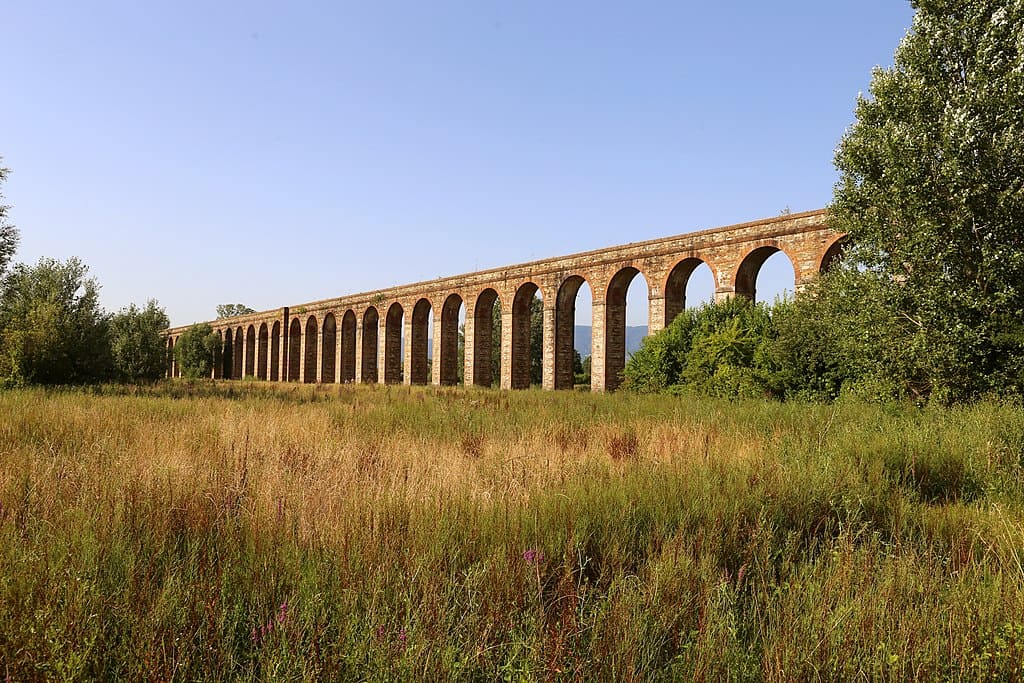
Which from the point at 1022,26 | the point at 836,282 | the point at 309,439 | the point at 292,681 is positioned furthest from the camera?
the point at 836,282

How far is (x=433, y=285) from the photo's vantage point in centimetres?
3341

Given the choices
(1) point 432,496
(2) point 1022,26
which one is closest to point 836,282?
(2) point 1022,26

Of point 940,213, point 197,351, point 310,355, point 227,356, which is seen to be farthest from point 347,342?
point 940,213

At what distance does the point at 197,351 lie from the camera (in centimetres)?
5559

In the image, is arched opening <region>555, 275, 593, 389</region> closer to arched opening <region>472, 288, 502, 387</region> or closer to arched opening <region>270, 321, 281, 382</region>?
arched opening <region>472, 288, 502, 387</region>

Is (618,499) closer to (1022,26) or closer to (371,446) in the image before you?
(371,446)

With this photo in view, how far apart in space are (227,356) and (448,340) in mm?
32883

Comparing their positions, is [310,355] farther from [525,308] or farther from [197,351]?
[525,308]

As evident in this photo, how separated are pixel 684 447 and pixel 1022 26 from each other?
328 inches

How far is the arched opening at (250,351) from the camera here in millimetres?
52812

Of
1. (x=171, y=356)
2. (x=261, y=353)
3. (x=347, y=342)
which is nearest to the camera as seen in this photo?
(x=347, y=342)

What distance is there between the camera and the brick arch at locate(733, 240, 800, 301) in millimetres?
19125

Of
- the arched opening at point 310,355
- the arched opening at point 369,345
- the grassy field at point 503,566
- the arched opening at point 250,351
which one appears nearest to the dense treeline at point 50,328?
the grassy field at point 503,566

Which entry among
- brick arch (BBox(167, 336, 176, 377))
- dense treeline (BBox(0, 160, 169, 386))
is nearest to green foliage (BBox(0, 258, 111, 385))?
dense treeline (BBox(0, 160, 169, 386))
